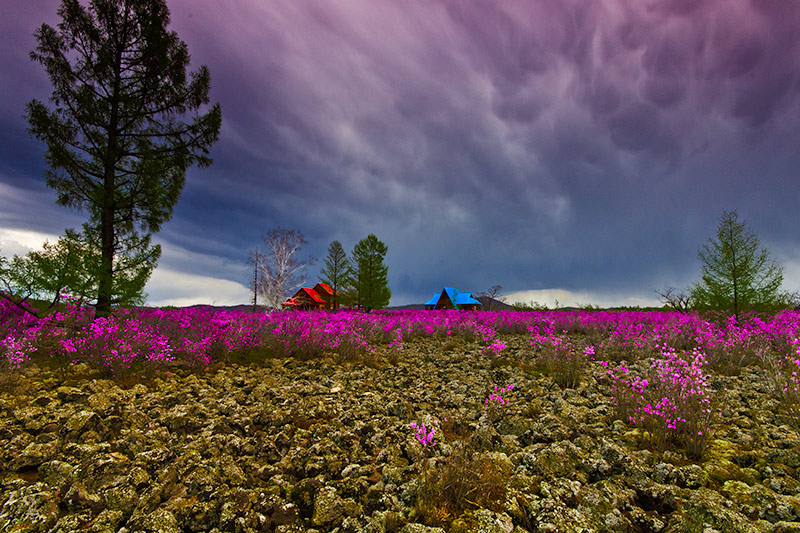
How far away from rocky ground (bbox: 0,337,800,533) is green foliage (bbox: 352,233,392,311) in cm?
2938

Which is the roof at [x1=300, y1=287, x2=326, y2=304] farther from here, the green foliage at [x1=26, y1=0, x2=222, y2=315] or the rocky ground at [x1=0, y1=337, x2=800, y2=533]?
the rocky ground at [x1=0, y1=337, x2=800, y2=533]

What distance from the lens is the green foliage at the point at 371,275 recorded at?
3450cm

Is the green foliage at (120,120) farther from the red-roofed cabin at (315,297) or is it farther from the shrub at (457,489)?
the red-roofed cabin at (315,297)

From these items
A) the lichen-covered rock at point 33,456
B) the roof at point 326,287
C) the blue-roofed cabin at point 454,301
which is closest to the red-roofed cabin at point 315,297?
the roof at point 326,287

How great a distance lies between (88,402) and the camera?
14.0 ft

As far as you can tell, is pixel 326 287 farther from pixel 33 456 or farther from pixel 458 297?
pixel 33 456

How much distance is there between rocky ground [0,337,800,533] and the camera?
2.37 meters

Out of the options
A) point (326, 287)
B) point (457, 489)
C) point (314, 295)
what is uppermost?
point (326, 287)

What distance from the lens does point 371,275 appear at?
35156 millimetres

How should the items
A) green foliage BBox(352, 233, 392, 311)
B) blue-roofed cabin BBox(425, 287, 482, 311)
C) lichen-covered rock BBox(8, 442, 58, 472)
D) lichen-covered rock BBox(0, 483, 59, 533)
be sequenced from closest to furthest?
lichen-covered rock BBox(0, 483, 59, 533) → lichen-covered rock BBox(8, 442, 58, 472) → green foliage BBox(352, 233, 392, 311) → blue-roofed cabin BBox(425, 287, 482, 311)

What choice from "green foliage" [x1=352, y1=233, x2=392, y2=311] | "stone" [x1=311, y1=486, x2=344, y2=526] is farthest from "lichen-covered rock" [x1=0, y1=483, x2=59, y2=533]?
"green foliage" [x1=352, y1=233, x2=392, y2=311]

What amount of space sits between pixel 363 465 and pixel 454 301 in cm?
4011

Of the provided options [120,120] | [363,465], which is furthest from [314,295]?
[363,465]

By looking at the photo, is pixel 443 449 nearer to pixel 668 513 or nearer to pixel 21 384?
pixel 668 513
